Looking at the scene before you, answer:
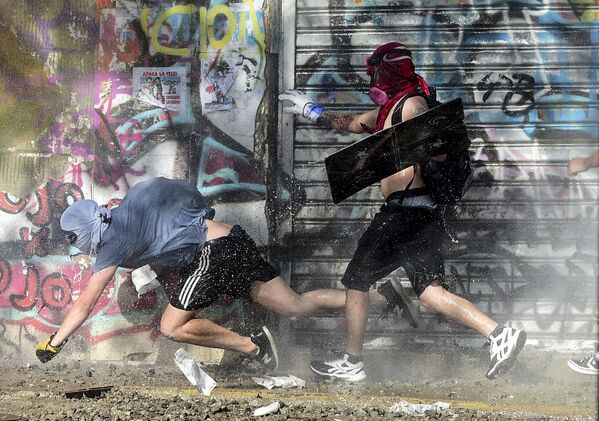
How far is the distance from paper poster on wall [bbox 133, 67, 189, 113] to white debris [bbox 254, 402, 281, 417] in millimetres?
2841

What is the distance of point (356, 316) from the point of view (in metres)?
6.26

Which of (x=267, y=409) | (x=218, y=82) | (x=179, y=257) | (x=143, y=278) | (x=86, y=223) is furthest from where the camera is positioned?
(x=218, y=82)

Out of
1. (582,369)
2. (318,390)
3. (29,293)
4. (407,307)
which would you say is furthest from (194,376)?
(582,369)

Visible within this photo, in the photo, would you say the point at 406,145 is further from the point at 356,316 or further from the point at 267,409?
the point at 267,409

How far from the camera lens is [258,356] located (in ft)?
21.0

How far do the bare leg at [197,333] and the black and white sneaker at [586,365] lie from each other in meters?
2.36

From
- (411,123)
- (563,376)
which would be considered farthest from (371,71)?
(563,376)

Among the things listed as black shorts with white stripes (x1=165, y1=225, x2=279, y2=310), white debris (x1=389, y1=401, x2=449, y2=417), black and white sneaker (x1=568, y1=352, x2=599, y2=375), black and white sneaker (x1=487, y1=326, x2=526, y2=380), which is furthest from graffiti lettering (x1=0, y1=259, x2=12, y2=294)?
black and white sneaker (x1=568, y1=352, x2=599, y2=375)

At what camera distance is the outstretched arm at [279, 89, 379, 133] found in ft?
21.5

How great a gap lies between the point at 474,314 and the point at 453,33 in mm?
2352

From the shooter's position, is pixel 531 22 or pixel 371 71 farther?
pixel 531 22

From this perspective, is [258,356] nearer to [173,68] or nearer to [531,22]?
[173,68]

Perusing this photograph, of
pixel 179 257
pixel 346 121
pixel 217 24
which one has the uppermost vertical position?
pixel 217 24

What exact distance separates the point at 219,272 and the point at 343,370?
1.15 m
